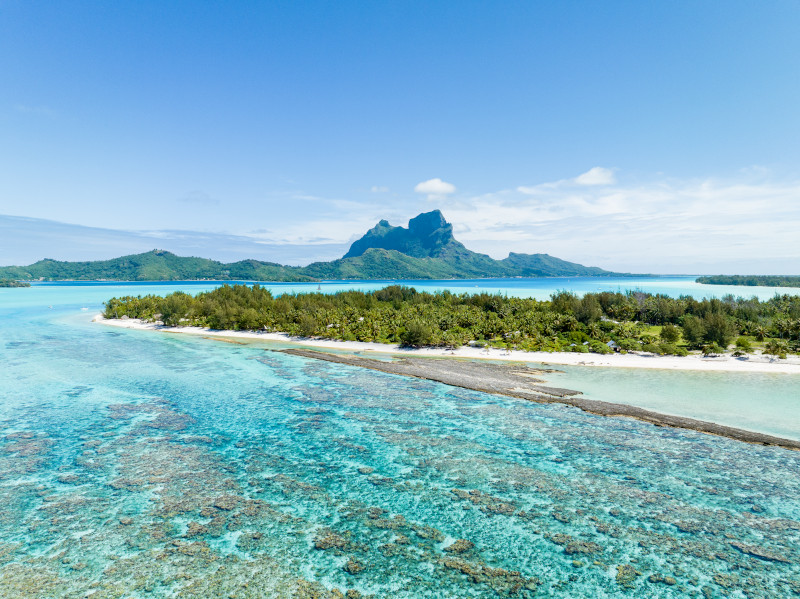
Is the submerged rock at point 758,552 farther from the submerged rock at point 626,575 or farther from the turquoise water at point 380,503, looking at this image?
the submerged rock at point 626,575

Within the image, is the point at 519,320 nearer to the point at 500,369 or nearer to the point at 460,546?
the point at 500,369

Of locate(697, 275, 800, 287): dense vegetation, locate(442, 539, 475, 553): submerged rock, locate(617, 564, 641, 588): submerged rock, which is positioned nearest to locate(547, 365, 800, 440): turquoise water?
locate(617, 564, 641, 588): submerged rock

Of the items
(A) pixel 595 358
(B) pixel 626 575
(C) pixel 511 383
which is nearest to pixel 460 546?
(B) pixel 626 575

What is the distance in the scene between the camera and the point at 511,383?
25.8 metres

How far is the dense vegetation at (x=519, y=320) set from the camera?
119 feet

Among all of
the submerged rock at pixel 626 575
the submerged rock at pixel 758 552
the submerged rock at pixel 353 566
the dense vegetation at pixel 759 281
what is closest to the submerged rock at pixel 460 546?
the submerged rock at pixel 353 566

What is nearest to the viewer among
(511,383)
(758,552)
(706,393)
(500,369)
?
(758,552)

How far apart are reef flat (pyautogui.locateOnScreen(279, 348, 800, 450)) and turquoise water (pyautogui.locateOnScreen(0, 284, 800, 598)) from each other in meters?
1.09

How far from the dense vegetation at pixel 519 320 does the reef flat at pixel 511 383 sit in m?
7.10

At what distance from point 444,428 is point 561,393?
30.7 ft

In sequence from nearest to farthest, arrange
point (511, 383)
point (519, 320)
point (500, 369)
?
Result: point (511, 383)
point (500, 369)
point (519, 320)

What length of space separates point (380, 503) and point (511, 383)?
15861 millimetres

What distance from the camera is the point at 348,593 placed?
332 inches

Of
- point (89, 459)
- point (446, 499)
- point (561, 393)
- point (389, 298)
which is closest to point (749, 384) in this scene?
point (561, 393)
